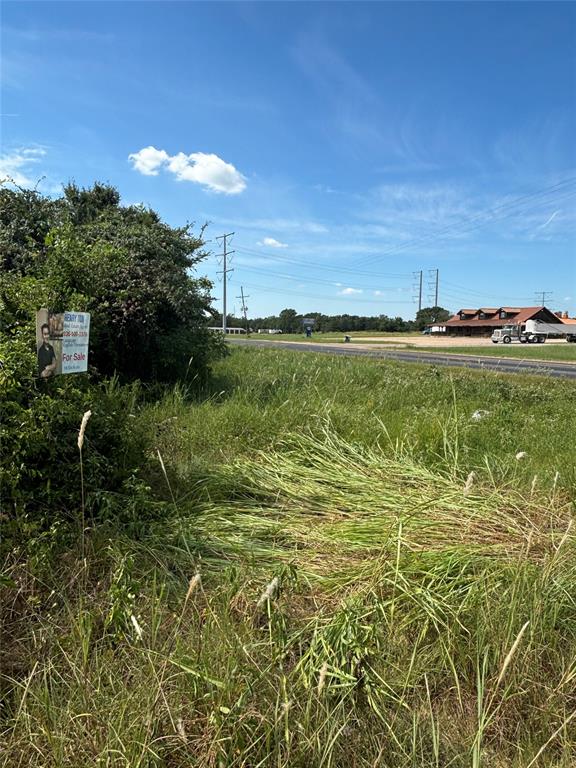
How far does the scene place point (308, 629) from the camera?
6.81 feet

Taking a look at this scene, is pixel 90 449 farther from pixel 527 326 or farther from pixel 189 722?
pixel 527 326

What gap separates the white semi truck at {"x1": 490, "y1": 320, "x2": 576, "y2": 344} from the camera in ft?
172

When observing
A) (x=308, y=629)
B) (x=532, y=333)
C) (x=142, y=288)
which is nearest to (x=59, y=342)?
(x=308, y=629)

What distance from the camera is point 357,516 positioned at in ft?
10.9

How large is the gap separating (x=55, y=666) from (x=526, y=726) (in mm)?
1768

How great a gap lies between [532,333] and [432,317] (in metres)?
52.0

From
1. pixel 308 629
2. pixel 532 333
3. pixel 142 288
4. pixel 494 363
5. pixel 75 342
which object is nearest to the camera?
pixel 308 629

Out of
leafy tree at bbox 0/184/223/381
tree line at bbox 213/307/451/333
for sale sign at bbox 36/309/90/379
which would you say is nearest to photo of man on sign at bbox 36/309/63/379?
for sale sign at bbox 36/309/90/379

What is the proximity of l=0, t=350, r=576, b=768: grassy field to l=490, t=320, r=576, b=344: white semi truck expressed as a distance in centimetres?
5235

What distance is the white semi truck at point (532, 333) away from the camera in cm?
5241

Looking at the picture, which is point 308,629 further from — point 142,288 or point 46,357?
point 142,288

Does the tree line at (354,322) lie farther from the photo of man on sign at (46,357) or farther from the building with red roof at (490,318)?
the photo of man on sign at (46,357)

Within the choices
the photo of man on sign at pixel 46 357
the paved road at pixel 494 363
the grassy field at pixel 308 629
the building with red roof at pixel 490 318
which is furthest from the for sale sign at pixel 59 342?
the building with red roof at pixel 490 318

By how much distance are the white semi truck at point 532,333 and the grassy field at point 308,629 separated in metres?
52.3
